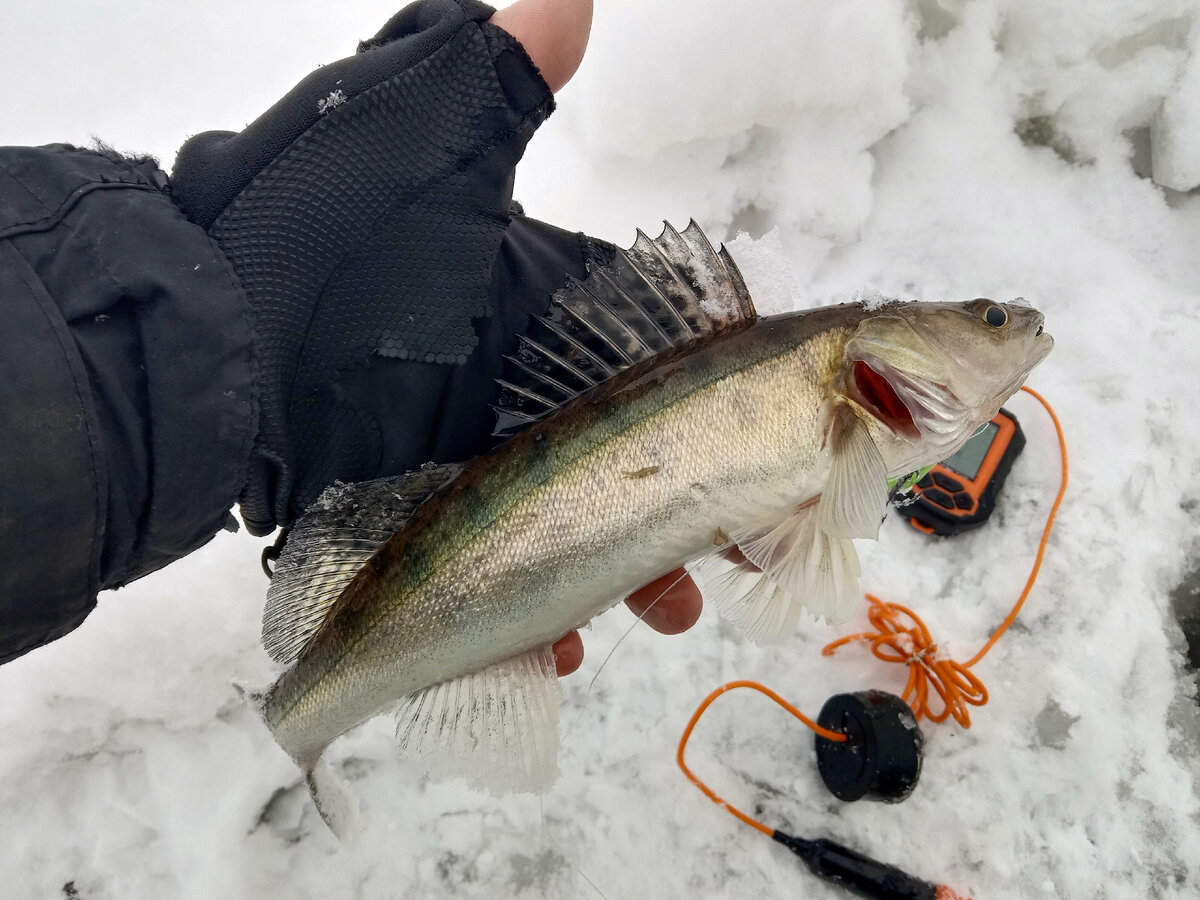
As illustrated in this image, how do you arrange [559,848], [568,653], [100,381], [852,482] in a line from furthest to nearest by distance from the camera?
[559,848] < [568,653] < [852,482] < [100,381]

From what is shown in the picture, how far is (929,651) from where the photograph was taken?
2238 millimetres

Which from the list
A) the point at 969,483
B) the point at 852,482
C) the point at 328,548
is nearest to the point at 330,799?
the point at 328,548

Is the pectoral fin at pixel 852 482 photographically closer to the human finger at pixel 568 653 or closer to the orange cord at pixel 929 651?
the human finger at pixel 568 653

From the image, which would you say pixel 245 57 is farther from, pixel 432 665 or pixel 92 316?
pixel 432 665

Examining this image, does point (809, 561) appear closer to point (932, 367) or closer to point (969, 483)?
point (932, 367)

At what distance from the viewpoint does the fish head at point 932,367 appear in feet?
4.93

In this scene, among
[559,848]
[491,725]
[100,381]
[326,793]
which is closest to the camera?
[100,381]

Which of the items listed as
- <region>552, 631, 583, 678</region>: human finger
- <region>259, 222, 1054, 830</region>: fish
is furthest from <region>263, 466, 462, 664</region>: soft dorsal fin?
<region>552, 631, 583, 678</region>: human finger

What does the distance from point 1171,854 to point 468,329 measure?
2546mm

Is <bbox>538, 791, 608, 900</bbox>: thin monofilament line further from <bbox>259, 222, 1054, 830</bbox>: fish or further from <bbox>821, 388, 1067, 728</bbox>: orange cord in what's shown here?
<bbox>821, 388, 1067, 728</bbox>: orange cord

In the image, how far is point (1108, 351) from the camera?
8.21ft

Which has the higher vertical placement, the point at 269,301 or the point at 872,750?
the point at 269,301

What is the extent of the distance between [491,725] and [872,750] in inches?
47.3

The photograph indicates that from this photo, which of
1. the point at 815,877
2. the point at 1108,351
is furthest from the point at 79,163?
the point at 1108,351
